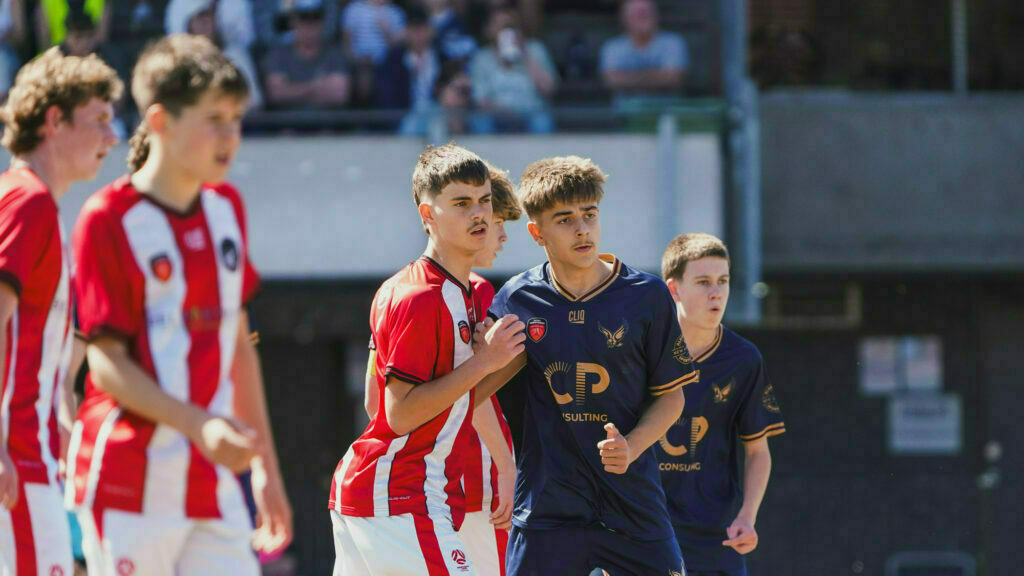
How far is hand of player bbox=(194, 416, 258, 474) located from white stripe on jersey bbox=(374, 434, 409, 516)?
51.3 inches

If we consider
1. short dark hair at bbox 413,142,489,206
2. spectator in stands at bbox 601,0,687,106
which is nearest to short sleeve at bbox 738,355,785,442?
short dark hair at bbox 413,142,489,206

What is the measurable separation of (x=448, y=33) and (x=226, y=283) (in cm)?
856

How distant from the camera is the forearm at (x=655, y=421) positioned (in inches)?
160

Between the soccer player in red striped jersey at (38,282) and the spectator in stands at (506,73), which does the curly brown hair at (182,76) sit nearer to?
the soccer player in red striped jersey at (38,282)

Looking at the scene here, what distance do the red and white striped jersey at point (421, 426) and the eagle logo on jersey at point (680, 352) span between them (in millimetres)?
728

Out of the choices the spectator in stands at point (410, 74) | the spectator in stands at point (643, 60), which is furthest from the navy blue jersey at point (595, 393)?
the spectator in stands at point (643, 60)

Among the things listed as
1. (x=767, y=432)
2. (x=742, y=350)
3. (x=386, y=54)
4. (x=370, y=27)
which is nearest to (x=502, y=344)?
(x=742, y=350)

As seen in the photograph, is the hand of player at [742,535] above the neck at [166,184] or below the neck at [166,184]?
below

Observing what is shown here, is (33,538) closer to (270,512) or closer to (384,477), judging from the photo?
(270,512)

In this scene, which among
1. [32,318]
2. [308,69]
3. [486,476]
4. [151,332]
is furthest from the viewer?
[308,69]

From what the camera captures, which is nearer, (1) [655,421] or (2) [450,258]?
(1) [655,421]

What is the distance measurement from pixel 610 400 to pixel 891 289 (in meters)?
9.89

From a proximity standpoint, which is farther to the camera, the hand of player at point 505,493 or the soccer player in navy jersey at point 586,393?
the hand of player at point 505,493

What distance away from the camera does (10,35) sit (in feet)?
37.9
